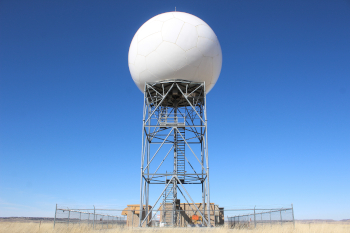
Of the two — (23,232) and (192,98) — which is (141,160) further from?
(23,232)

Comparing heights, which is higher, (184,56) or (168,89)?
(184,56)

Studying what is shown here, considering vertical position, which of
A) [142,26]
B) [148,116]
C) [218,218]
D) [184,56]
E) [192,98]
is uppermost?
[142,26]

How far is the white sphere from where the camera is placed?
17188 millimetres

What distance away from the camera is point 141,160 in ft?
57.4

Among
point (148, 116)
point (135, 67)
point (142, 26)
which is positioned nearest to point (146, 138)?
point (148, 116)

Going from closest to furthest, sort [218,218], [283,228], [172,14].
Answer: [283,228]
[172,14]
[218,218]

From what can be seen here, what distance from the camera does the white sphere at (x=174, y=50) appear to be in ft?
56.4

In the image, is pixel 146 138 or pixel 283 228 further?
Result: pixel 146 138

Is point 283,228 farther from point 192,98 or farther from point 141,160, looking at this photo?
point 192,98

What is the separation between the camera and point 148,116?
19297 mm

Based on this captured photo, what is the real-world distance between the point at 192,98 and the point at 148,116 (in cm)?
346

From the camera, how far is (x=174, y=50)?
674 inches

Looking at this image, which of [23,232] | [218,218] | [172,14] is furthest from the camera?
[218,218]

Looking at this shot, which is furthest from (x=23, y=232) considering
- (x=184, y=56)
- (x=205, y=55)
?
(x=205, y=55)
